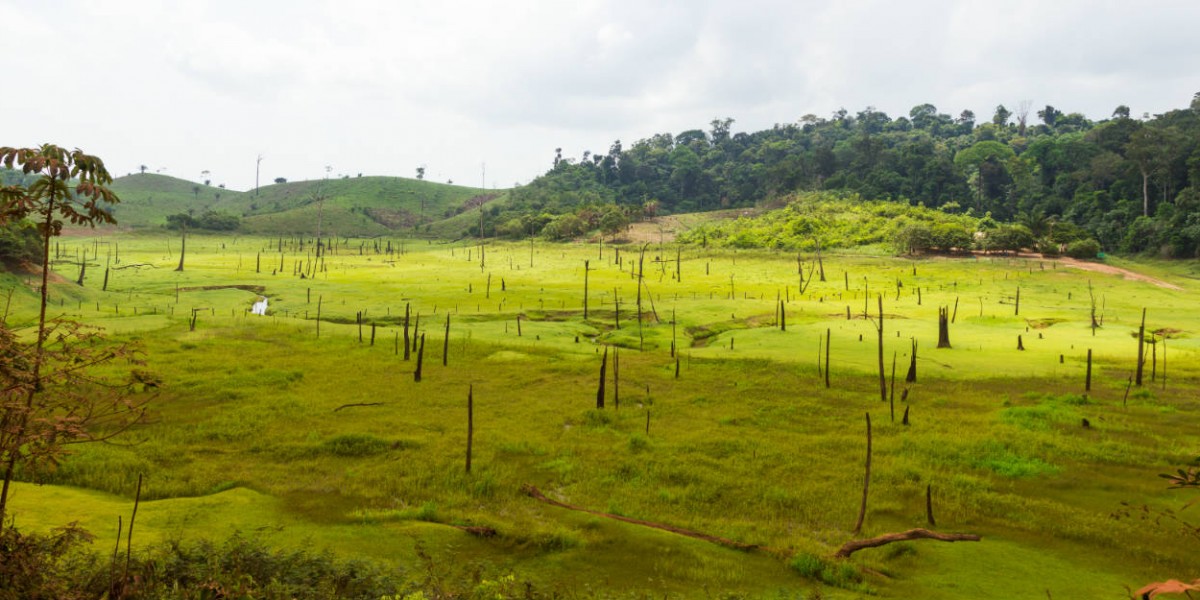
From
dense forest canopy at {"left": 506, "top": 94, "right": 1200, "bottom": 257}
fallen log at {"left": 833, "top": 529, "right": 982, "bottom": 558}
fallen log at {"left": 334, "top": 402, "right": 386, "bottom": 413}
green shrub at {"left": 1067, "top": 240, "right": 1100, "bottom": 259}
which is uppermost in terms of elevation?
dense forest canopy at {"left": 506, "top": 94, "right": 1200, "bottom": 257}

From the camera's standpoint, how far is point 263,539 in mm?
12961

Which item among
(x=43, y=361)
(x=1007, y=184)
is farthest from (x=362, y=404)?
(x=1007, y=184)

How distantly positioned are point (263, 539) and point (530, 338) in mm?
29914

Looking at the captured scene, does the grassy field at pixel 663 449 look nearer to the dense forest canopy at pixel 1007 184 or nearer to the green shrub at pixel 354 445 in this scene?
Answer: the green shrub at pixel 354 445

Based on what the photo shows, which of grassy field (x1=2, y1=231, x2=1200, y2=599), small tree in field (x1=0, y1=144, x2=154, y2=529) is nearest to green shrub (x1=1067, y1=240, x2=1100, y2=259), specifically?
grassy field (x1=2, y1=231, x2=1200, y2=599)

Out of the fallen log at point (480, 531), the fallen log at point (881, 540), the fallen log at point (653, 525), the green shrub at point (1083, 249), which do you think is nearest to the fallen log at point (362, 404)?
the fallen log at point (653, 525)

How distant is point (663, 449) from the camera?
69.2ft

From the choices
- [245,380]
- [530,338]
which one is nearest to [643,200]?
[530,338]

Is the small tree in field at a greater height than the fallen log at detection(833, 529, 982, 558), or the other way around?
the small tree in field

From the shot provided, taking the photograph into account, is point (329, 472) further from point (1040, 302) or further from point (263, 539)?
point (1040, 302)

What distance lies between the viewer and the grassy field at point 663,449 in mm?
13164

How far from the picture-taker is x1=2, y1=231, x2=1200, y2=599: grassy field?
13.2 meters

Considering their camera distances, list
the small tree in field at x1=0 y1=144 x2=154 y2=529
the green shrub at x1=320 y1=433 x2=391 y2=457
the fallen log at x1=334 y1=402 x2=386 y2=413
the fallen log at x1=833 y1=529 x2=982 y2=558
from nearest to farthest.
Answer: the small tree in field at x1=0 y1=144 x2=154 y2=529
the fallen log at x1=833 y1=529 x2=982 y2=558
the green shrub at x1=320 y1=433 x2=391 y2=457
the fallen log at x1=334 y1=402 x2=386 y2=413

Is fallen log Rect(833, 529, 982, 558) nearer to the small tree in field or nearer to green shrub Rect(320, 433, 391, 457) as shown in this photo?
the small tree in field
